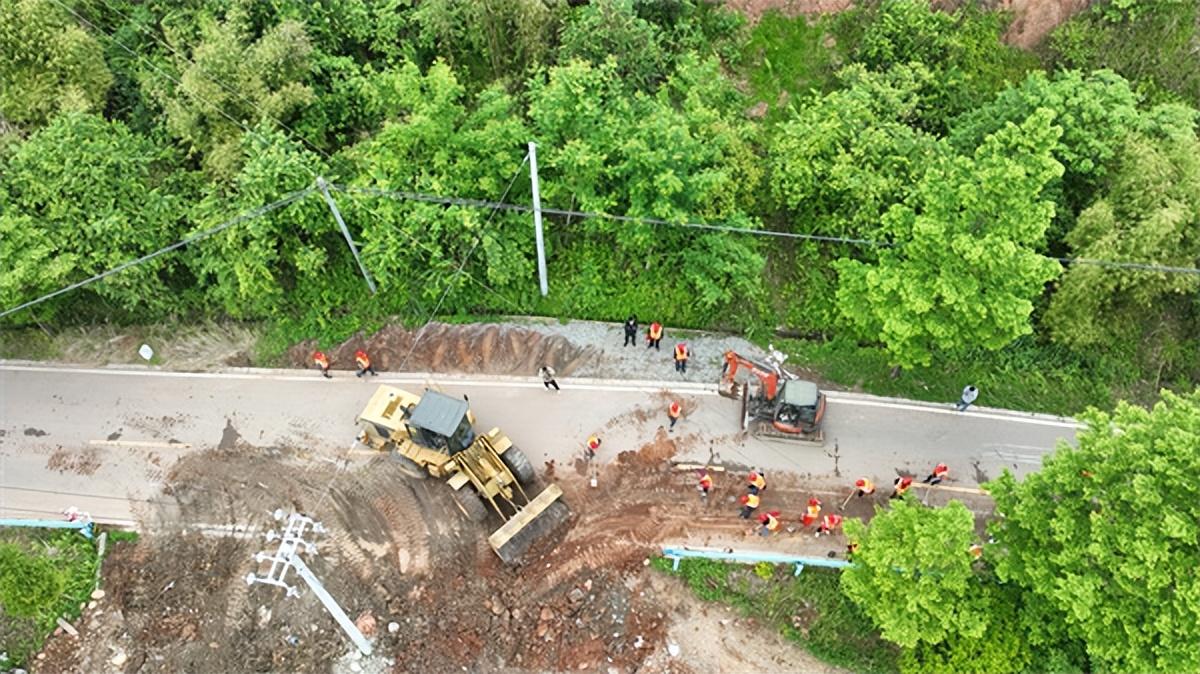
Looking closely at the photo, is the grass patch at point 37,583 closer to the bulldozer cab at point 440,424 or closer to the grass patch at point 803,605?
the bulldozer cab at point 440,424

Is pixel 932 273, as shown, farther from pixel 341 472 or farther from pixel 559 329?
pixel 341 472

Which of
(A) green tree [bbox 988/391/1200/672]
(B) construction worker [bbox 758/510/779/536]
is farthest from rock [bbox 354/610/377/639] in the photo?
(A) green tree [bbox 988/391/1200/672]

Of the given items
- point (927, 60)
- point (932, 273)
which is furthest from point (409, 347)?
point (927, 60)

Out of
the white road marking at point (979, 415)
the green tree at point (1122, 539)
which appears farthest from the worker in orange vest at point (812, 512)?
the green tree at point (1122, 539)

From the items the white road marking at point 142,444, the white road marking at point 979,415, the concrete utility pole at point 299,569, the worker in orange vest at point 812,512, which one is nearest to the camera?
the concrete utility pole at point 299,569

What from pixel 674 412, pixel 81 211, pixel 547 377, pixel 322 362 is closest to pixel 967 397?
pixel 674 412

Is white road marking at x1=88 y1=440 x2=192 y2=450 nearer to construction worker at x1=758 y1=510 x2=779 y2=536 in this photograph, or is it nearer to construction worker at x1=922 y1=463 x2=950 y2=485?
construction worker at x1=758 y1=510 x2=779 y2=536
